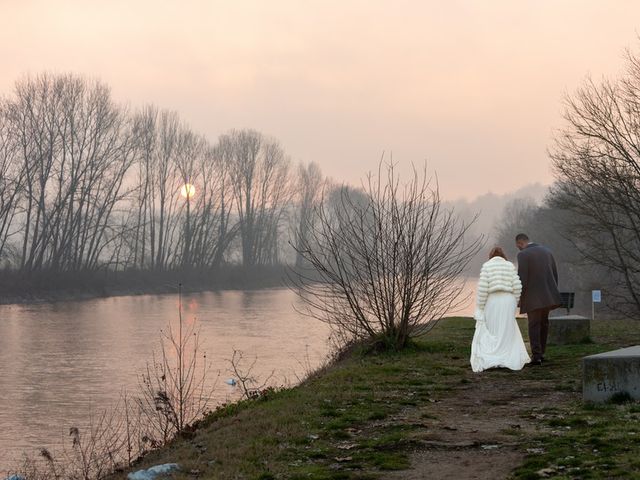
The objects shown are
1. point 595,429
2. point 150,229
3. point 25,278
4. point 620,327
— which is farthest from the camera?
point 150,229

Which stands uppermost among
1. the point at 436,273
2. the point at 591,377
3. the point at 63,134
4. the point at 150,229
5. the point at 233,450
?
the point at 63,134

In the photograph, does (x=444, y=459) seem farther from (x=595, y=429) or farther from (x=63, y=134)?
(x=63, y=134)

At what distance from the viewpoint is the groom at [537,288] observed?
13.5m

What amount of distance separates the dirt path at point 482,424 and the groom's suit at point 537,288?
3.00 ft

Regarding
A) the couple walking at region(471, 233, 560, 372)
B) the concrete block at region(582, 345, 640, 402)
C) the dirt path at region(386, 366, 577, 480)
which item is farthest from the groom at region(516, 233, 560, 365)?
the concrete block at region(582, 345, 640, 402)

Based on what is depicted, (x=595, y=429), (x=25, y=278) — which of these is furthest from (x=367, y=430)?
(x=25, y=278)

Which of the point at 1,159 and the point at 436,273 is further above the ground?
the point at 1,159

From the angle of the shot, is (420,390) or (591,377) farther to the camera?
(420,390)

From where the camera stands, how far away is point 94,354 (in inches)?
1042

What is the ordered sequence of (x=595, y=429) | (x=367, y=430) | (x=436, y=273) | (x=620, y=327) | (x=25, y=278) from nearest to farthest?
1. (x=595, y=429)
2. (x=367, y=430)
3. (x=436, y=273)
4. (x=620, y=327)
5. (x=25, y=278)

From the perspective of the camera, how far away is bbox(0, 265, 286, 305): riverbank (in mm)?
57250

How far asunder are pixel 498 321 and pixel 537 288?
35.3 inches

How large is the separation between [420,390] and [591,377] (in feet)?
9.07

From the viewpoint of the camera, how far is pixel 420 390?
11.8 meters
